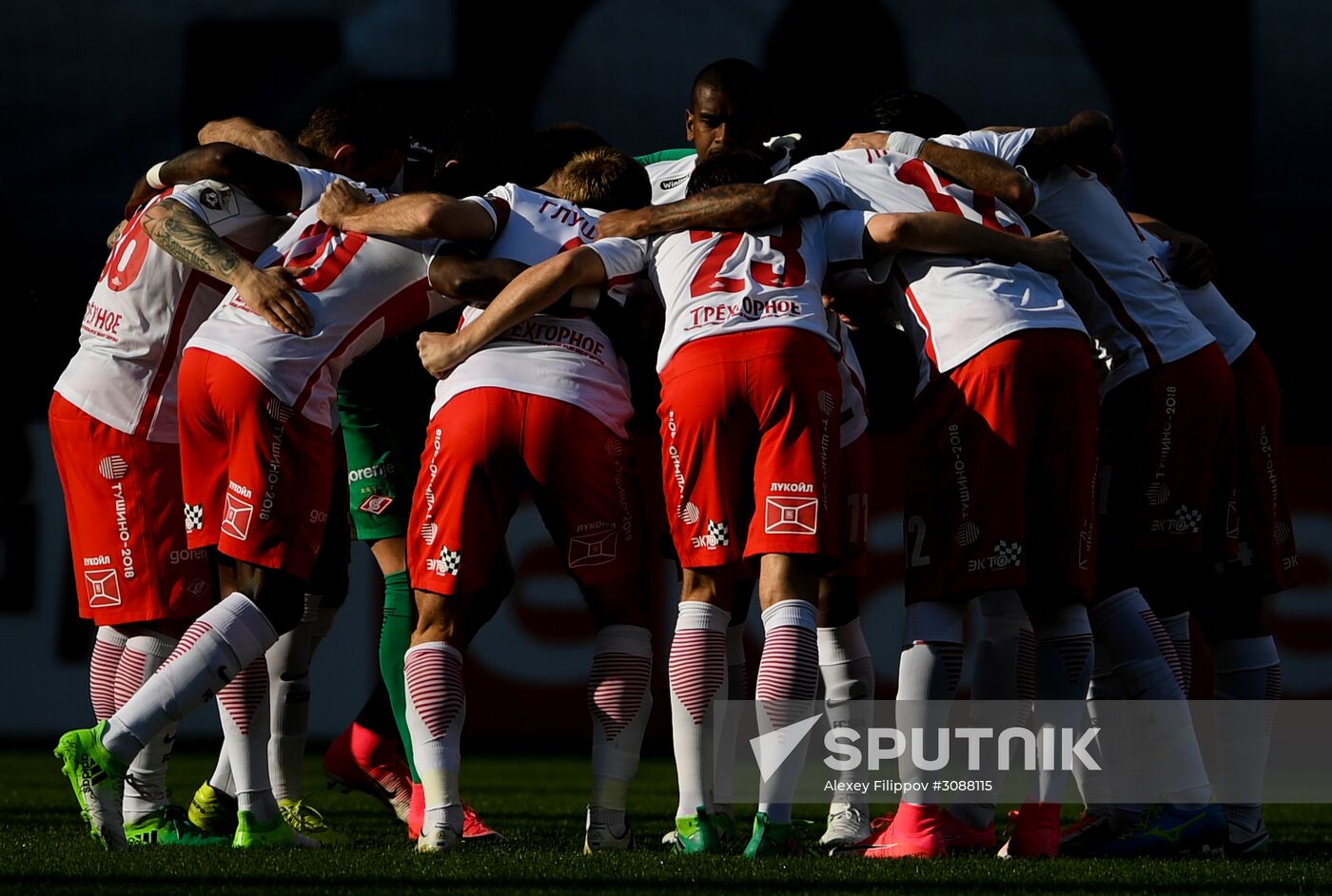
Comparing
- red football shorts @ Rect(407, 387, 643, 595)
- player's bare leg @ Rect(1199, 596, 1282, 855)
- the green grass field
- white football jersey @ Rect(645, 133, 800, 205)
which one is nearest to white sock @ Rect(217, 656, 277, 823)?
the green grass field

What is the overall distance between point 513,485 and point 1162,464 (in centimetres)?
196

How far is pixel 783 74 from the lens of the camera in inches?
407

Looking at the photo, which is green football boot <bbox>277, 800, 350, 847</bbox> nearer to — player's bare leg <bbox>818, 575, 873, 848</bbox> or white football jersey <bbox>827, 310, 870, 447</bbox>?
player's bare leg <bbox>818, 575, 873, 848</bbox>

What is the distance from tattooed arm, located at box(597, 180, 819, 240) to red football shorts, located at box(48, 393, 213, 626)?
1.57 metres

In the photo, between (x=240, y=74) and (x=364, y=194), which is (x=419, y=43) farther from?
(x=364, y=194)

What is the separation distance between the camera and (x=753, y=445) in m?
4.49

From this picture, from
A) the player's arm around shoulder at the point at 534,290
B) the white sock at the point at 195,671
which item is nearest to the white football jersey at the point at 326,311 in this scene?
the player's arm around shoulder at the point at 534,290

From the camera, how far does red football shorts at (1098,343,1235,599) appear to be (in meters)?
5.05

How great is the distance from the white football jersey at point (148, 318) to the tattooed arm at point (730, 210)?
105 centimetres

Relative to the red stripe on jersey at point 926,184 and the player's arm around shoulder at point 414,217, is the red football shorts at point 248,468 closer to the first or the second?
the player's arm around shoulder at point 414,217

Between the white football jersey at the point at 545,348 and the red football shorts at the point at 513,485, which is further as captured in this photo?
the white football jersey at the point at 545,348

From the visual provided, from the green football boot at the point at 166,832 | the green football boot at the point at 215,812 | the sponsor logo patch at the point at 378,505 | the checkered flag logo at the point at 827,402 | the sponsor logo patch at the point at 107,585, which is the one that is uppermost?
the checkered flag logo at the point at 827,402

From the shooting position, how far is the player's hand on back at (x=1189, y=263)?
560cm

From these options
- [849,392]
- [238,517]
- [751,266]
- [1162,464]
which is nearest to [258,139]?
[238,517]
